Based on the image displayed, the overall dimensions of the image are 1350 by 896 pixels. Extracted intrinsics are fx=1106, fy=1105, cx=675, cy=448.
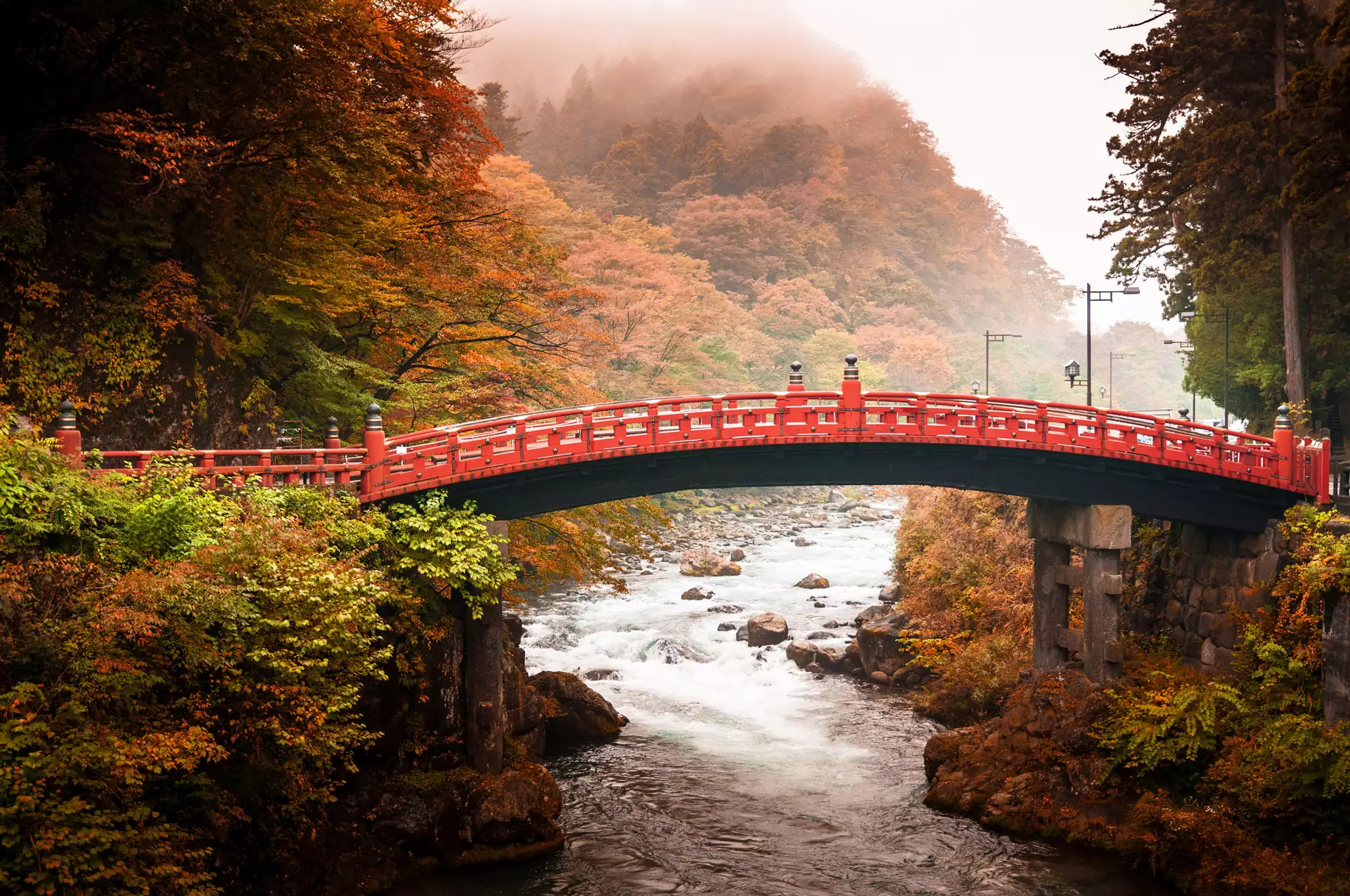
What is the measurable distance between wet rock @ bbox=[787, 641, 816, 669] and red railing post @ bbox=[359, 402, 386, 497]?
16589 millimetres

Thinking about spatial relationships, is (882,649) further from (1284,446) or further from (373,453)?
(373,453)

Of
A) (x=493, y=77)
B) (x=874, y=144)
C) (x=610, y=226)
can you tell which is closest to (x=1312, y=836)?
(x=610, y=226)

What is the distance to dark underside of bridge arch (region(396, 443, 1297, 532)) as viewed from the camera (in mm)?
21375

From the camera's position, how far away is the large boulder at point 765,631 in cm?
3328

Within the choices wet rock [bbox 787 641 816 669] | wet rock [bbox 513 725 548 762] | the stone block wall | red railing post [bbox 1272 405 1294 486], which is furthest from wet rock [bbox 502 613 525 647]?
red railing post [bbox 1272 405 1294 486]

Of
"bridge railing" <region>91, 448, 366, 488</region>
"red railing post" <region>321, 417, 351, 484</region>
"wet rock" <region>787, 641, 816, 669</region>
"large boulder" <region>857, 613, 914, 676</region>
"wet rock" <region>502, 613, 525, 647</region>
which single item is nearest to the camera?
"bridge railing" <region>91, 448, 366, 488</region>

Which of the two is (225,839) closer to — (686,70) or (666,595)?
(666,595)

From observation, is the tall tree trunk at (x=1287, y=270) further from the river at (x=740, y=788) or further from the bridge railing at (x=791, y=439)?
the river at (x=740, y=788)

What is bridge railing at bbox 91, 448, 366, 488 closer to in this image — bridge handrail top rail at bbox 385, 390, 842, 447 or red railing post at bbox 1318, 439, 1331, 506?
bridge handrail top rail at bbox 385, 390, 842, 447

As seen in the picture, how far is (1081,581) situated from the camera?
24875mm

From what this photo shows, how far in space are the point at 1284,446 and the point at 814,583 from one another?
2093cm

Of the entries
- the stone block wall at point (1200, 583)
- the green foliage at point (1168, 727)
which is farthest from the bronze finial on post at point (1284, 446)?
the green foliage at point (1168, 727)

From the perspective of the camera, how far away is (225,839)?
14.7 metres

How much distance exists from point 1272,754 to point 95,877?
17.6 metres
